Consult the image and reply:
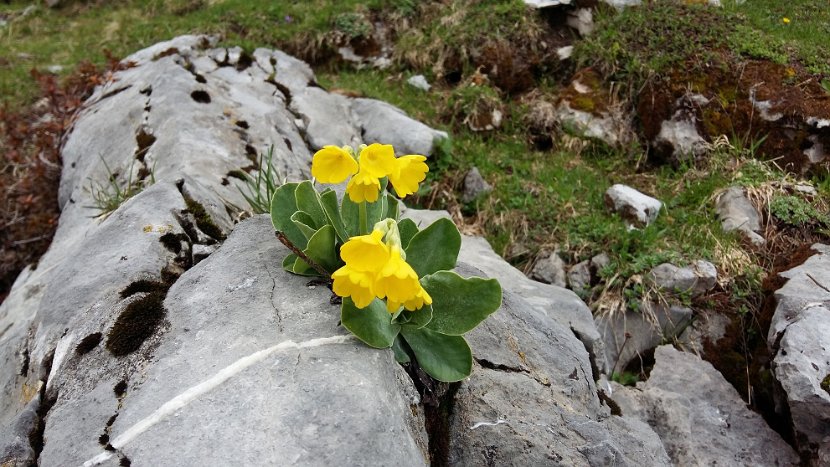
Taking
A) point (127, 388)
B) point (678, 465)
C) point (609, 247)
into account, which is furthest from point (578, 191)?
point (127, 388)

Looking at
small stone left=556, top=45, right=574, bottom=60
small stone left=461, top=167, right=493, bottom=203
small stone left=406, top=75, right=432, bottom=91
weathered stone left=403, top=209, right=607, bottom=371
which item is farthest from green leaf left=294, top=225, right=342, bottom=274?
small stone left=556, top=45, right=574, bottom=60

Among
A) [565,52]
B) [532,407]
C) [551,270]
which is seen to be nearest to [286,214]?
[532,407]

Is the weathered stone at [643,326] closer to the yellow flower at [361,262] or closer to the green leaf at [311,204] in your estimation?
the green leaf at [311,204]

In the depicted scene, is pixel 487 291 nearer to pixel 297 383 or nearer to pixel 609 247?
pixel 297 383

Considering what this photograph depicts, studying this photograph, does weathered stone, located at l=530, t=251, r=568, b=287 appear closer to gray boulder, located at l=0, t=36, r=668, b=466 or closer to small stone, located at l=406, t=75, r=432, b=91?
gray boulder, located at l=0, t=36, r=668, b=466

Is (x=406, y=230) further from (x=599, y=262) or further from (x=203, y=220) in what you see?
(x=599, y=262)

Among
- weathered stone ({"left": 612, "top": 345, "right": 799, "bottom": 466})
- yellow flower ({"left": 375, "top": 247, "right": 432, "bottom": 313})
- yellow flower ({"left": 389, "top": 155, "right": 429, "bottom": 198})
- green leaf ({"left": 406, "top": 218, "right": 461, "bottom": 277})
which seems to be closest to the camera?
yellow flower ({"left": 375, "top": 247, "right": 432, "bottom": 313})
